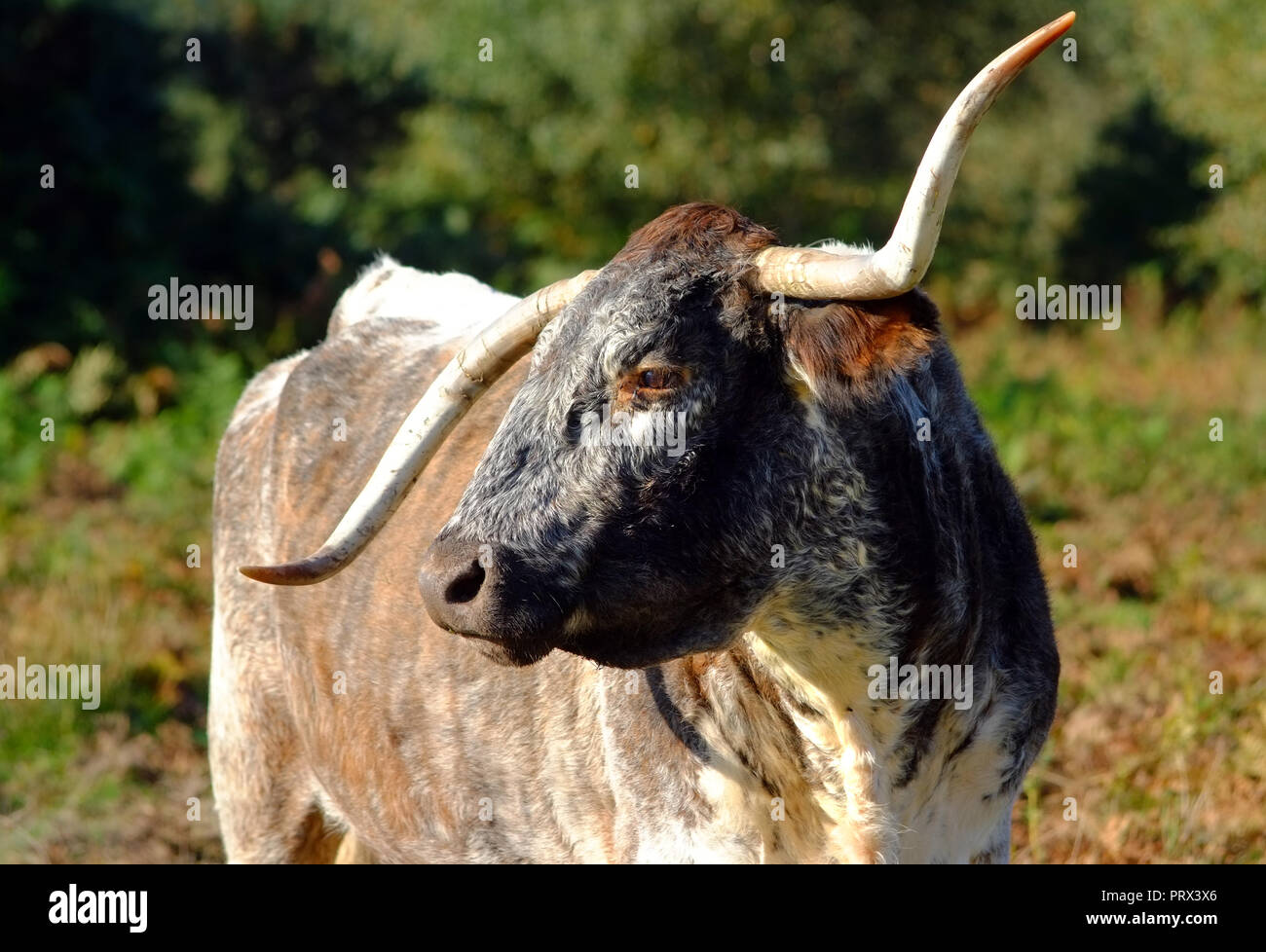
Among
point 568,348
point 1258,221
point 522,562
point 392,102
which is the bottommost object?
point 522,562

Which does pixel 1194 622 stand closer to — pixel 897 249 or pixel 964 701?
pixel 964 701

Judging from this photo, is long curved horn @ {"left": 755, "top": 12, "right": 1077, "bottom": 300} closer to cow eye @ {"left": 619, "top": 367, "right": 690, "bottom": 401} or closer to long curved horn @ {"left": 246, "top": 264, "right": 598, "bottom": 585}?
cow eye @ {"left": 619, "top": 367, "right": 690, "bottom": 401}

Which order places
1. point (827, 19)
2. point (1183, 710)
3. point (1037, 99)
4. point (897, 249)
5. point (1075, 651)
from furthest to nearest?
point (1037, 99), point (827, 19), point (1075, 651), point (1183, 710), point (897, 249)

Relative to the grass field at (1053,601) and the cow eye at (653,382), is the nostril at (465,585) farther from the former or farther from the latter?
the grass field at (1053,601)

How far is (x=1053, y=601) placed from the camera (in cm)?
807

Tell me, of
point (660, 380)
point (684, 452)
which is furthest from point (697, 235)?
point (684, 452)

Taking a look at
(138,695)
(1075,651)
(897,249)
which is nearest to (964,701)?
(897,249)

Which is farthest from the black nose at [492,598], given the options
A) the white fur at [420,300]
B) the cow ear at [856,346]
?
the white fur at [420,300]

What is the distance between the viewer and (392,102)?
19.2 meters

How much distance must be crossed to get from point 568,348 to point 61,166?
11648mm

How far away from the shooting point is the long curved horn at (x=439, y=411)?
3740 millimetres

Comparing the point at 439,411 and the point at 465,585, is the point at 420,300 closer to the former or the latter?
the point at 439,411

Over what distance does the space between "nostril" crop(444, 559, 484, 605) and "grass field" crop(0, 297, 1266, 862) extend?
110 inches

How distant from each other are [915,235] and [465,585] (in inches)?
45.3
